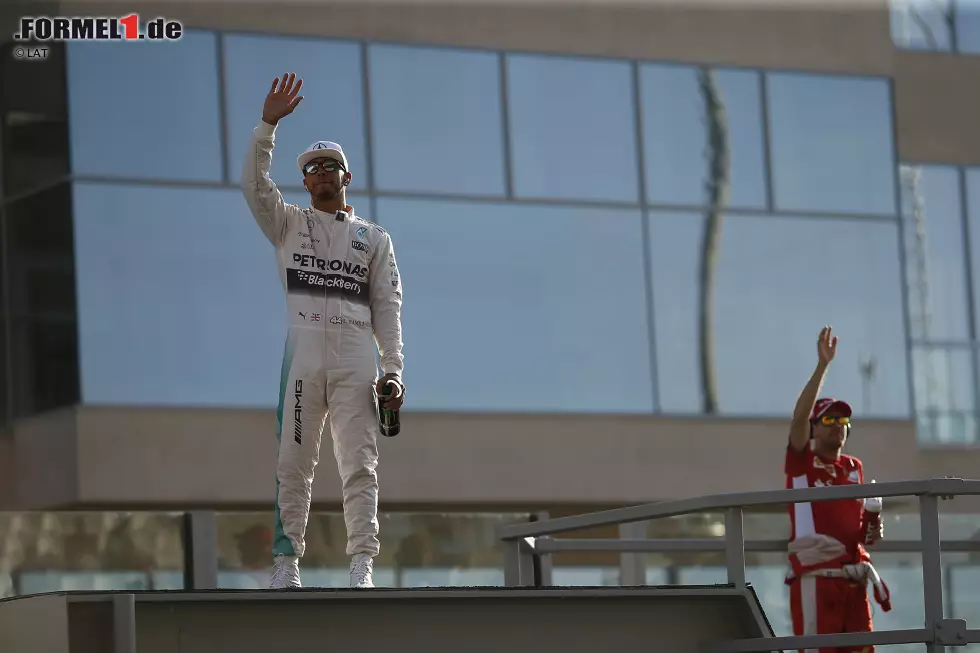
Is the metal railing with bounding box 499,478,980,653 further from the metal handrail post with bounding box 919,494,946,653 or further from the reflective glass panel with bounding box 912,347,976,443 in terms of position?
the reflective glass panel with bounding box 912,347,976,443

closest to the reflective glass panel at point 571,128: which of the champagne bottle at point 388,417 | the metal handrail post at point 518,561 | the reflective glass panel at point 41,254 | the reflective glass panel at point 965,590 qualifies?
the reflective glass panel at point 41,254

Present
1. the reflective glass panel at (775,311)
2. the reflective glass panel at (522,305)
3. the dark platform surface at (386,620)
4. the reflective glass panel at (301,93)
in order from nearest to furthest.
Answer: the dark platform surface at (386,620) → the reflective glass panel at (301,93) → the reflective glass panel at (522,305) → the reflective glass panel at (775,311)

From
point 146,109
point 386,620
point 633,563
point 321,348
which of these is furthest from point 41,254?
point 386,620

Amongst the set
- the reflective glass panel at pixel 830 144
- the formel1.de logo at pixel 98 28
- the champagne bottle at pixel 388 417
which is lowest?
the champagne bottle at pixel 388 417

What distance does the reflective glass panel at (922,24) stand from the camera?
26234 millimetres

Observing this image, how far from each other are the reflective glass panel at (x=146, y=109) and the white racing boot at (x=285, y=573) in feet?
37.6

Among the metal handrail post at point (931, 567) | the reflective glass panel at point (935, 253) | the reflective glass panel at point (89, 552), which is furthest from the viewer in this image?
the reflective glass panel at point (935, 253)

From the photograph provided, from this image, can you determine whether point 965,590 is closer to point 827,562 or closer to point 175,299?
point 175,299

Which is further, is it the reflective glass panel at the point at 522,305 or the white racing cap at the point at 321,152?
the reflective glass panel at the point at 522,305

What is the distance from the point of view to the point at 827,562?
10672 millimetres

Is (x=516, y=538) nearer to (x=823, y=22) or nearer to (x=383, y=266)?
(x=383, y=266)

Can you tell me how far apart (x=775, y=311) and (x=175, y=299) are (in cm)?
667

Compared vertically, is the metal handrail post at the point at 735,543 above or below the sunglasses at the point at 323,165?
below

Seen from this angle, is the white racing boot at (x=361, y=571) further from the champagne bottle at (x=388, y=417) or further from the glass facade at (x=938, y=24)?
the glass facade at (x=938, y=24)
